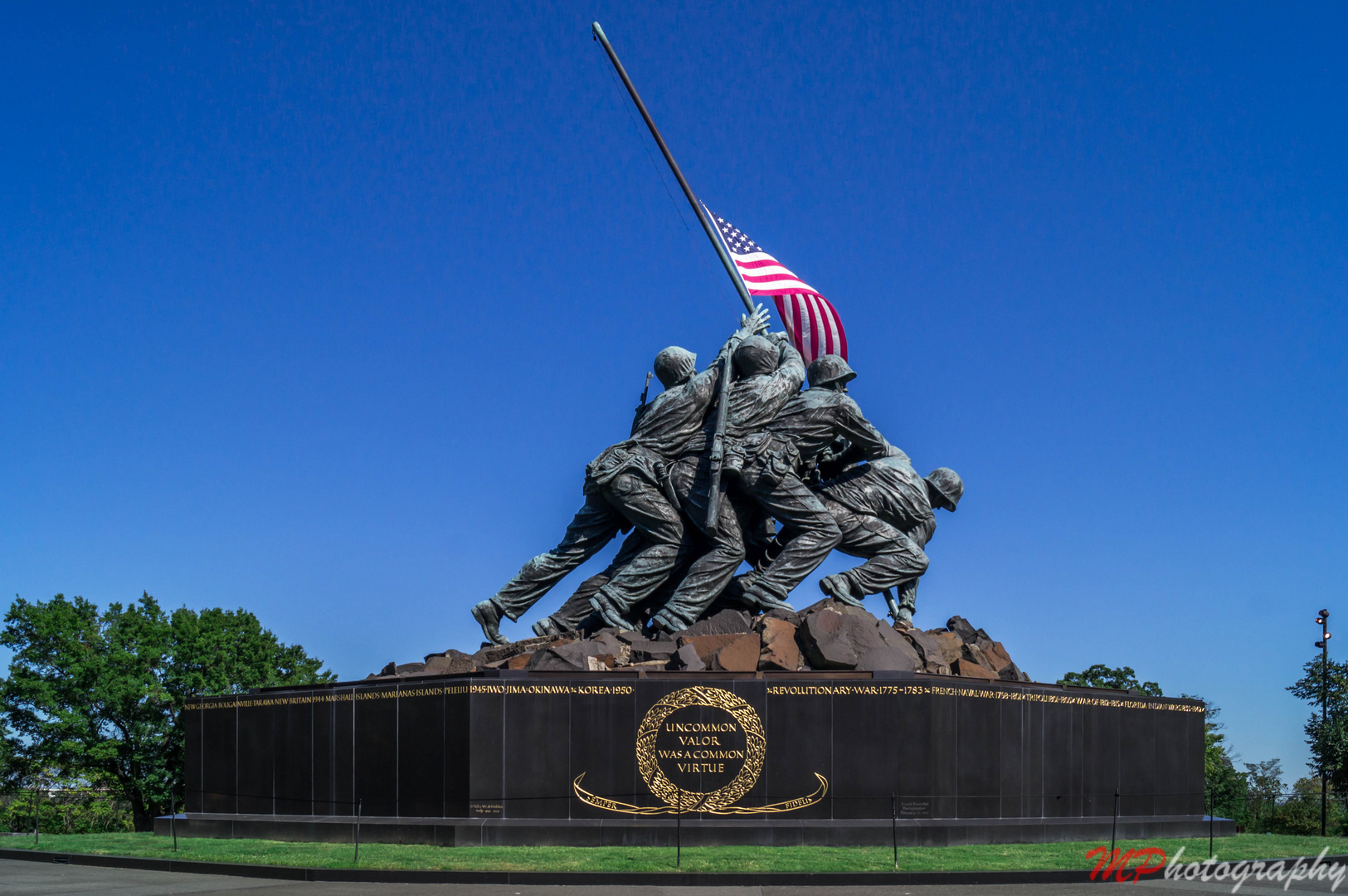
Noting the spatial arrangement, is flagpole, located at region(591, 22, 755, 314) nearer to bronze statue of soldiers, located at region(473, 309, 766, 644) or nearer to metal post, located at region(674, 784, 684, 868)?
bronze statue of soldiers, located at region(473, 309, 766, 644)

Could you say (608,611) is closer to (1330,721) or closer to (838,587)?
(838,587)

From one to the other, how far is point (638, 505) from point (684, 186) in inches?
267

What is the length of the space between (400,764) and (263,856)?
2543 millimetres

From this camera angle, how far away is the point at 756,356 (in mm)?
22281

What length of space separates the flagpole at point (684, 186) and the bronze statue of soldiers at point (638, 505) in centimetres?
194

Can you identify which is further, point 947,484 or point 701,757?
point 947,484

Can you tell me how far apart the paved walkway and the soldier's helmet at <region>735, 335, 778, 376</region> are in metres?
10.4

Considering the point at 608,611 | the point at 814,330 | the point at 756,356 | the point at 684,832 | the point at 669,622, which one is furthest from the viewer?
the point at 814,330

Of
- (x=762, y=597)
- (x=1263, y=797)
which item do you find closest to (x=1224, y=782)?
(x=1263, y=797)

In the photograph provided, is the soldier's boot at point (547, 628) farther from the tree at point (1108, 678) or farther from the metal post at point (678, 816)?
the tree at point (1108, 678)

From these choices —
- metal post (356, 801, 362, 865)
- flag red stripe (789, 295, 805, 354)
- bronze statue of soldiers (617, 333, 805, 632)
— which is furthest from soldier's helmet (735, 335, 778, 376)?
metal post (356, 801, 362, 865)

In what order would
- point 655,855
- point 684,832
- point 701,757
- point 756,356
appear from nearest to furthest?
point 655,855, point 684,832, point 701,757, point 756,356

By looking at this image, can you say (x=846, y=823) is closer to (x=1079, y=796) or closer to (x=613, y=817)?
(x=613, y=817)

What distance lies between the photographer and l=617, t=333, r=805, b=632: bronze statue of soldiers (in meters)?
21.2
